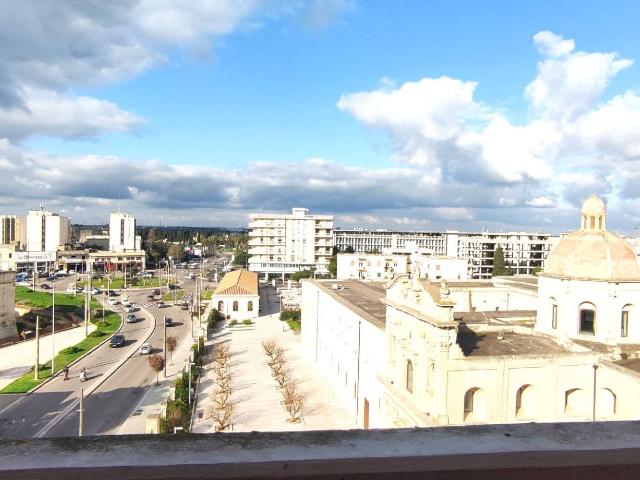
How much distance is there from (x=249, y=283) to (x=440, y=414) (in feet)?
169

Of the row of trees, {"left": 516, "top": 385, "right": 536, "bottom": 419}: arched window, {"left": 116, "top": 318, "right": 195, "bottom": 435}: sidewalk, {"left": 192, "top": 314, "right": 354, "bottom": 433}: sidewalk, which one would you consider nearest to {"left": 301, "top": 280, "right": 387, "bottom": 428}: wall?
{"left": 192, "top": 314, "right": 354, "bottom": 433}: sidewalk

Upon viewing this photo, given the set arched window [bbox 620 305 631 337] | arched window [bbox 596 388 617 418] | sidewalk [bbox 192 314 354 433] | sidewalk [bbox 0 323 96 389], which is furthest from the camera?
sidewalk [bbox 0 323 96 389]

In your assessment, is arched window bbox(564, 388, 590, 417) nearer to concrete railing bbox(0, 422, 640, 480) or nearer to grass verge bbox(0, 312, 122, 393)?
concrete railing bbox(0, 422, 640, 480)

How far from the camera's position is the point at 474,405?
65.4 feet

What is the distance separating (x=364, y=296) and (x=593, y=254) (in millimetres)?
17959

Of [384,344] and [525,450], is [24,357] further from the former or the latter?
[525,450]

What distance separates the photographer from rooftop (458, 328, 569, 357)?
20981mm

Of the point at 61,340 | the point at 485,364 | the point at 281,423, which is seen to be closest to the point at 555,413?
the point at 485,364

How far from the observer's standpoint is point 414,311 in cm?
2122

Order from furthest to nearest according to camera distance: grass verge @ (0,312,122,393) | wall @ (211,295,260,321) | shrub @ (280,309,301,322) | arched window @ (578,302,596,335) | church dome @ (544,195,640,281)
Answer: wall @ (211,295,260,321) → shrub @ (280,309,301,322) → grass verge @ (0,312,122,393) → arched window @ (578,302,596,335) → church dome @ (544,195,640,281)

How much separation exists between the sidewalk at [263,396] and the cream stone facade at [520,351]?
2529mm

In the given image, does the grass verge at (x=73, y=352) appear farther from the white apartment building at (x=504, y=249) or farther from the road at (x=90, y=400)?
the white apartment building at (x=504, y=249)

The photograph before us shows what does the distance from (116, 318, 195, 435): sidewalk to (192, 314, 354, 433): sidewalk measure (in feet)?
7.85

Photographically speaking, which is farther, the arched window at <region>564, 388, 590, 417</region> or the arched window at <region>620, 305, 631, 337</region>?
the arched window at <region>620, 305, 631, 337</region>
